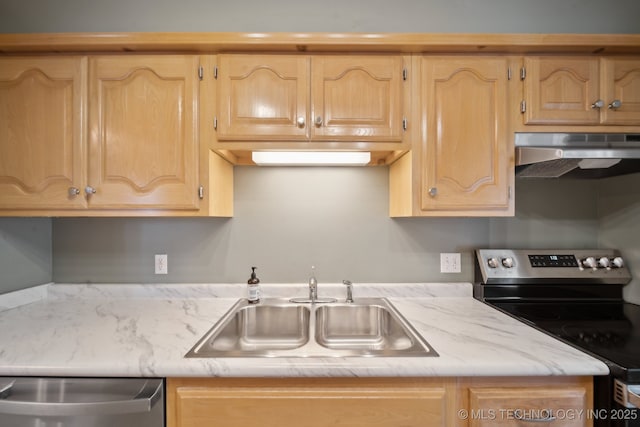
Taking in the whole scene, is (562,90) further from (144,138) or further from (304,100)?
(144,138)

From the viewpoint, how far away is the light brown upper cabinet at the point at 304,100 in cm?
140

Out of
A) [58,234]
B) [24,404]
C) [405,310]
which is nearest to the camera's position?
[24,404]

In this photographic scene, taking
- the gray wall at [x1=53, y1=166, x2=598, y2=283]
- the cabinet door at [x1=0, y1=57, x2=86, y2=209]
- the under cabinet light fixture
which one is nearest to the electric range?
the gray wall at [x1=53, y1=166, x2=598, y2=283]

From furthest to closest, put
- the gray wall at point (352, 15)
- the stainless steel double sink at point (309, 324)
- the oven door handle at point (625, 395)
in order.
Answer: the gray wall at point (352, 15)
the stainless steel double sink at point (309, 324)
the oven door handle at point (625, 395)

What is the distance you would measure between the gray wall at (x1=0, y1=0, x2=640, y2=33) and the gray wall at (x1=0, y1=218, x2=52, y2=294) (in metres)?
1.19

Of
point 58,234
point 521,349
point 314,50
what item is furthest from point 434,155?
point 58,234

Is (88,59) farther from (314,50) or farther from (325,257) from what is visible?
(325,257)

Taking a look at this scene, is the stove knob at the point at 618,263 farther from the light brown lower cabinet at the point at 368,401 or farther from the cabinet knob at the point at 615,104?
the light brown lower cabinet at the point at 368,401

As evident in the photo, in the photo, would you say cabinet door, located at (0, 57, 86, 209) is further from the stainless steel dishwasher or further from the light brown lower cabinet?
the light brown lower cabinet

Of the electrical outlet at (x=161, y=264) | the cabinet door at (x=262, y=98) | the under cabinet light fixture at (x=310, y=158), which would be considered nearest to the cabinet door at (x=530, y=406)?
the under cabinet light fixture at (x=310, y=158)

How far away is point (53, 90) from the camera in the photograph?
55.5 inches

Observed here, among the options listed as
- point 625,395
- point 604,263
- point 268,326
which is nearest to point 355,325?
point 268,326

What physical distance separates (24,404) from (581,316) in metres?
2.17

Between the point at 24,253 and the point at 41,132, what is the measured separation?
0.67 m
